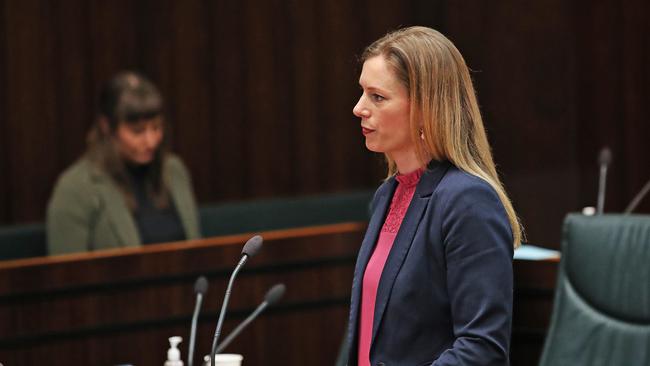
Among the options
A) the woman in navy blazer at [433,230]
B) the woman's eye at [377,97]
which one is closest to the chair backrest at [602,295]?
the woman in navy blazer at [433,230]

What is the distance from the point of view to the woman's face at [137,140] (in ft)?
17.0

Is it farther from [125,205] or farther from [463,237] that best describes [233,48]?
[463,237]

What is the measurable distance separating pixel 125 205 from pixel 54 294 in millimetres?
628

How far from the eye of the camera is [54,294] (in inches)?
184

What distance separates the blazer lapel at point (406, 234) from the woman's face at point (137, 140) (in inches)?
117

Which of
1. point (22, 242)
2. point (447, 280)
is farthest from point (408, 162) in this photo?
A: point (22, 242)

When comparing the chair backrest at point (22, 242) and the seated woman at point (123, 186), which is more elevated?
the seated woman at point (123, 186)

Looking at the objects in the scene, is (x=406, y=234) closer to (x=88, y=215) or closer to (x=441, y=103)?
(x=441, y=103)

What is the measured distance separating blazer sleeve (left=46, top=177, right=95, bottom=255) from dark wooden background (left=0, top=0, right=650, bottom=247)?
0.83 m

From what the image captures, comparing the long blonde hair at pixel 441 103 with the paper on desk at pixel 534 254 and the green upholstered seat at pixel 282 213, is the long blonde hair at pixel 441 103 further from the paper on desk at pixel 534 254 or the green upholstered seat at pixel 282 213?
the green upholstered seat at pixel 282 213

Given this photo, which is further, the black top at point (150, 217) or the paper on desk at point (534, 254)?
the black top at point (150, 217)

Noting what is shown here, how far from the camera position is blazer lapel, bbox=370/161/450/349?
232 centimetres

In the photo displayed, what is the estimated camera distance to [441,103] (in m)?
2.29

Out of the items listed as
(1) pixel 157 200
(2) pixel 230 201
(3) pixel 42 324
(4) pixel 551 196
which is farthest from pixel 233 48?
(3) pixel 42 324
